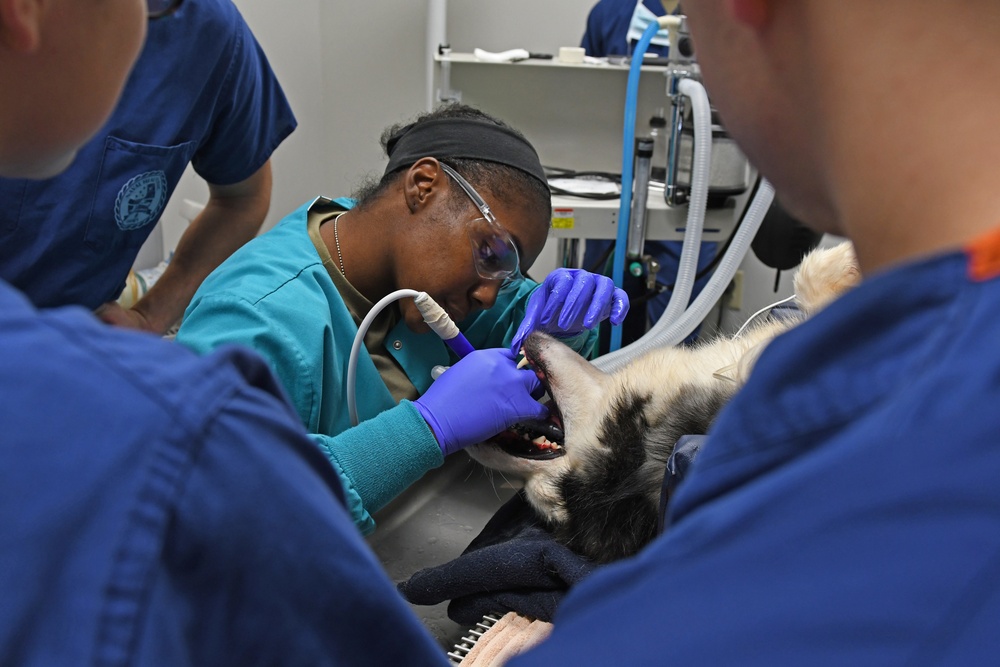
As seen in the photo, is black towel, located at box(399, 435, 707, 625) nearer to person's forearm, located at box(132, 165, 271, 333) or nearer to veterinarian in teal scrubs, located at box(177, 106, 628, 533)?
veterinarian in teal scrubs, located at box(177, 106, 628, 533)

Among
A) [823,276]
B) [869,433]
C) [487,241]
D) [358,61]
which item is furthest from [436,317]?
[358,61]

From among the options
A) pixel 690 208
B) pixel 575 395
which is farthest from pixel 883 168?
pixel 690 208

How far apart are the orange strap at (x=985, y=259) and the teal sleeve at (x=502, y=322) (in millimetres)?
1476

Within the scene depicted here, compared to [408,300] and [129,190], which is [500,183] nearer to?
[408,300]

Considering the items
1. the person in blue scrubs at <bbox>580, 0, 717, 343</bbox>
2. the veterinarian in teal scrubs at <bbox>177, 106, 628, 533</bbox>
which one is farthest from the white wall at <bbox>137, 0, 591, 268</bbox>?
the veterinarian in teal scrubs at <bbox>177, 106, 628, 533</bbox>

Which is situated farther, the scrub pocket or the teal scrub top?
the scrub pocket

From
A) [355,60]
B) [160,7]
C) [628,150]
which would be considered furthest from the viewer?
[355,60]

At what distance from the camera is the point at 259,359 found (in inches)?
16.6

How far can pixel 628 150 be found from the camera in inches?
87.0

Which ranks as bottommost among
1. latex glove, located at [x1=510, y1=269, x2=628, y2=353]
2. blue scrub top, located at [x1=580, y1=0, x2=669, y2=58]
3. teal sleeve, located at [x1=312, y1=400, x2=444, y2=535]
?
teal sleeve, located at [x1=312, y1=400, x2=444, y2=535]

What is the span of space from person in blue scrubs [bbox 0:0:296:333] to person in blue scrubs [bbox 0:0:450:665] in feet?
3.95

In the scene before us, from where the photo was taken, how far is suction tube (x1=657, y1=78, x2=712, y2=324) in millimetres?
2057

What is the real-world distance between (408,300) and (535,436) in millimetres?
348

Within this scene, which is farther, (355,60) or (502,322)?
(355,60)
